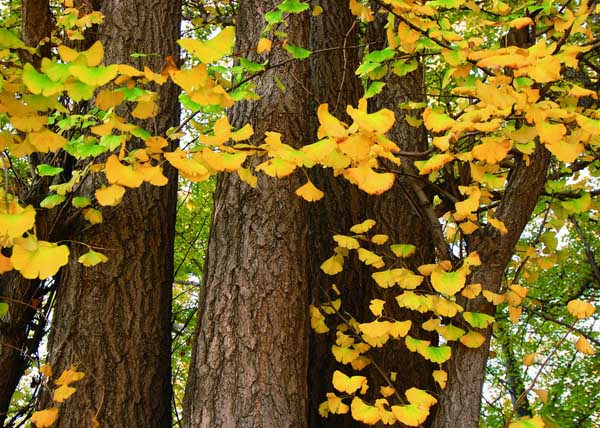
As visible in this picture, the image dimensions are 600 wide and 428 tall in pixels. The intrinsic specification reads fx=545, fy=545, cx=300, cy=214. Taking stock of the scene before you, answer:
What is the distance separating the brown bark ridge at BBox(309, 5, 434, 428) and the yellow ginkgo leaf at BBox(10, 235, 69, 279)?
161 centimetres

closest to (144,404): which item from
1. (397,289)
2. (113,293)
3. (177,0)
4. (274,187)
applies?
(113,293)

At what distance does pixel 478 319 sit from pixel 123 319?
1.63m

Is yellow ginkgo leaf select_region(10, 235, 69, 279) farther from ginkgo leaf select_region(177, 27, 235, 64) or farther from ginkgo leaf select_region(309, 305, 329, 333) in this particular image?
ginkgo leaf select_region(309, 305, 329, 333)

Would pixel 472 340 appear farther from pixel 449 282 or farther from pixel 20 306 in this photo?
pixel 20 306

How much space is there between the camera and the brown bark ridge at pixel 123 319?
2.52 m

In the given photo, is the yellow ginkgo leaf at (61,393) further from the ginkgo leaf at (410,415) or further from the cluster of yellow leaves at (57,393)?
the ginkgo leaf at (410,415)

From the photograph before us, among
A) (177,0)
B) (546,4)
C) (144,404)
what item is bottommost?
(144,404)

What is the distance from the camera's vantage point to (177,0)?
3.39 metres

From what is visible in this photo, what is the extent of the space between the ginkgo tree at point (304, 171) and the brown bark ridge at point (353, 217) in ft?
0.23

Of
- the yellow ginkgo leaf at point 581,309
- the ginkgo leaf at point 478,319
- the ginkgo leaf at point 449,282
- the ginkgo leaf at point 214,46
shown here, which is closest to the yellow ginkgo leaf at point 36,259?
the ginkgo leaf at point 214,46

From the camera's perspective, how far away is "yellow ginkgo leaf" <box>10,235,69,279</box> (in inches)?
58.3

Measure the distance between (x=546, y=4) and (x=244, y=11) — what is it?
1621mm

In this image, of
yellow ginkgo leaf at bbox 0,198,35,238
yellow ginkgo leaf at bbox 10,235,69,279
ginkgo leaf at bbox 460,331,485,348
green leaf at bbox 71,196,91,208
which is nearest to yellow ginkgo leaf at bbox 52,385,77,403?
green leaf at bbox 71,196,91,208

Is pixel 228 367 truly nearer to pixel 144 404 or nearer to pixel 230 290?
pixel 230 290
